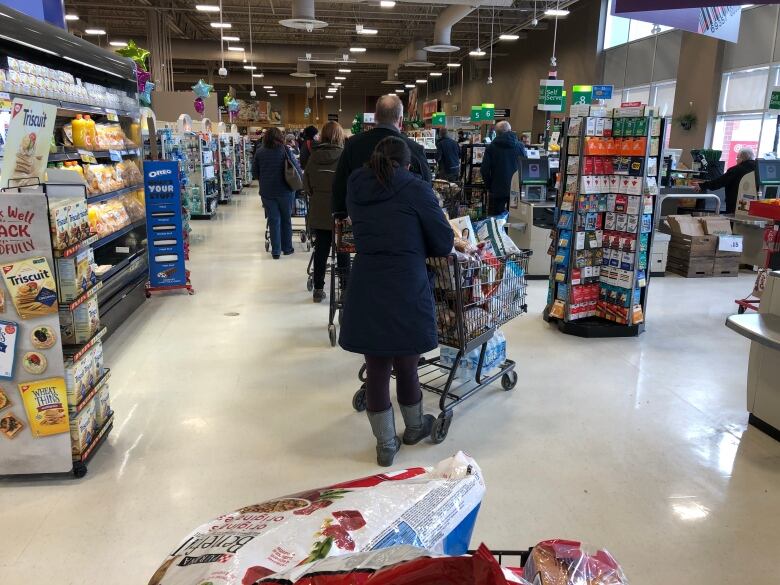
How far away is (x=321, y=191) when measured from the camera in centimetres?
602

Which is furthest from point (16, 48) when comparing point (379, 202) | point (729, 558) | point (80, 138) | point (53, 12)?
point (729, 558)

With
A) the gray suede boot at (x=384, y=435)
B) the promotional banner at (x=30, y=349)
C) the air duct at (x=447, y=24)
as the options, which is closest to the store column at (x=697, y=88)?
the air duct at (x=447, y=24)

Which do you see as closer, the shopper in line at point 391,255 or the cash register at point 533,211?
the shopper in line at point 391,255

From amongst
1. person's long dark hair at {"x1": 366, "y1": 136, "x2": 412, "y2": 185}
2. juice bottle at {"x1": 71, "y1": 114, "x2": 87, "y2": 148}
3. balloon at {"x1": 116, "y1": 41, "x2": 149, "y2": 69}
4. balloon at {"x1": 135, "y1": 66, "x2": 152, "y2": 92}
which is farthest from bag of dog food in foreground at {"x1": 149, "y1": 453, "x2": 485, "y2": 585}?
balloon at {"x1": 116, "y1": 41, "x2": 149, "y2": 69}

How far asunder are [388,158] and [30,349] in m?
1.83

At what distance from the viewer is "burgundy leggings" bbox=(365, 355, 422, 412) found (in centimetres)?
299

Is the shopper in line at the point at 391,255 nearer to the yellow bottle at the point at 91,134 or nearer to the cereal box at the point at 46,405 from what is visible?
the cereal box at the point at 46,405

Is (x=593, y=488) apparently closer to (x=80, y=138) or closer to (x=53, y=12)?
(x=80, y=138)

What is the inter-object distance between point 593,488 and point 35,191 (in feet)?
9.66

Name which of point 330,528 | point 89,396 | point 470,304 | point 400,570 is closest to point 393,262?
point 470,304

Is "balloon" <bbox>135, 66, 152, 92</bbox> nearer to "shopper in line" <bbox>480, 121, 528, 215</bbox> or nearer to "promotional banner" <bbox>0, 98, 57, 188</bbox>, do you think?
"promotional banner" <bbox>0, 98, 57, 188</bbox>

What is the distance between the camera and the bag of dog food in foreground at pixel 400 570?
0.69m

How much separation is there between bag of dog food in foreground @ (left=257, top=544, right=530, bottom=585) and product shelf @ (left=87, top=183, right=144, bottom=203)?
502cm

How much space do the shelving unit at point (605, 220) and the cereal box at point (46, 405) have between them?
3.87 m
